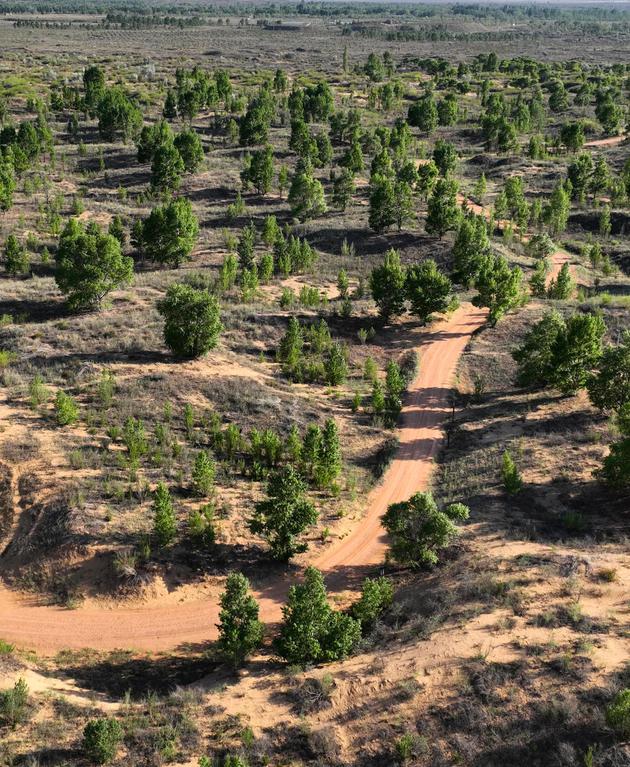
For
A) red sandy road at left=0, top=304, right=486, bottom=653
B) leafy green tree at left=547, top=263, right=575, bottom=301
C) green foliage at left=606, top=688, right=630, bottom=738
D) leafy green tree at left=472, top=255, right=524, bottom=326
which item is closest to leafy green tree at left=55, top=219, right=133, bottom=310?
red sandy road at left=0, top=304, right=486, bottom=653

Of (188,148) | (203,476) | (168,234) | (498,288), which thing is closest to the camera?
(203,476)

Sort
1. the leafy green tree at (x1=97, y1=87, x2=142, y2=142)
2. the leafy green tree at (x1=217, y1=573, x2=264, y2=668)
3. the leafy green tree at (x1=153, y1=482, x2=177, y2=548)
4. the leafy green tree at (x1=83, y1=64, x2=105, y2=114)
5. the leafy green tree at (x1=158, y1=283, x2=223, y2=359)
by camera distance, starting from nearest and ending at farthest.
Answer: the leafy green tree at (x1=217, y1=573, x2=264, y2=668)
the leafy green tree at (x1=153, y1=482, x2=177, y2=548)
the leafy green tree at (x1=158, y1=283, x2=223, y2=359)
the leafy green tree at (x1=97, y1=87, x2=142, y2=142)
the leafy green tree at (x1=83, y1=64, x2=105, y2=114)

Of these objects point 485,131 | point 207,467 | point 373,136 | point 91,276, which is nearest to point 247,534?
point 207,467

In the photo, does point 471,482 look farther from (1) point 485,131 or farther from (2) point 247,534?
(1) point 485,131

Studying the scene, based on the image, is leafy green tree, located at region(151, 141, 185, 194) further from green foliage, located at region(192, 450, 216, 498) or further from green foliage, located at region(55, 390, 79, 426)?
green foliage, located at region(192, 450, 216, 498)

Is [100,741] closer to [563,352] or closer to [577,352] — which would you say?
[563,352]

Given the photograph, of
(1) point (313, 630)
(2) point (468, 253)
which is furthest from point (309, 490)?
(2) point (468, 253)
